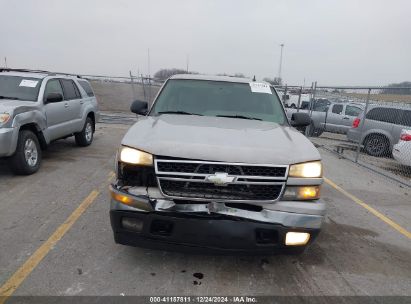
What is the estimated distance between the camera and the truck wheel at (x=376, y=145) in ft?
34.9

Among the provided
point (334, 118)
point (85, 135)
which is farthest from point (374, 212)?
point (334, 118)

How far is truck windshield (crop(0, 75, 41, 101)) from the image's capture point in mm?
6543

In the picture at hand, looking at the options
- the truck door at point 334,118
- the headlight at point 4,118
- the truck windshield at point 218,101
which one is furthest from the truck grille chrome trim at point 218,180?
the truck door at point 334,118

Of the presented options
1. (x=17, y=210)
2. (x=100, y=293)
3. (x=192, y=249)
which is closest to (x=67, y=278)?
(x=100, y=293)

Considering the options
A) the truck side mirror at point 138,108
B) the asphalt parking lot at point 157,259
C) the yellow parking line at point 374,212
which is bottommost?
the yellow parking line at point 374,212

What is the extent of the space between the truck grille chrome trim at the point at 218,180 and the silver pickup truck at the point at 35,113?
386 cm

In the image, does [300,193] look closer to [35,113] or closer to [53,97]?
[35,113]

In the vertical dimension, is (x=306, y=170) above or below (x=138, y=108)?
below

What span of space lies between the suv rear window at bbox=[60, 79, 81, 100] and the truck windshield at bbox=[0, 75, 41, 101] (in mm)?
963

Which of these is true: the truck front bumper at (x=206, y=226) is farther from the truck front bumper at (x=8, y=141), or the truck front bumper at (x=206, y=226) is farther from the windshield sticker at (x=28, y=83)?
the windshield sticker at (x=28, y=83)

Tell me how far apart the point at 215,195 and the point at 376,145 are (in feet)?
31.5

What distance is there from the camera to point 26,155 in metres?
6.00

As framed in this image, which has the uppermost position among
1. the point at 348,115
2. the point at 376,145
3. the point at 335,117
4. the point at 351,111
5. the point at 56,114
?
the point at 56,114

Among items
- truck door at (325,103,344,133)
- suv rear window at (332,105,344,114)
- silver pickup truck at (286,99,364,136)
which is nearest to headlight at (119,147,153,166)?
silver pickup truck at (286,99,364,136)
